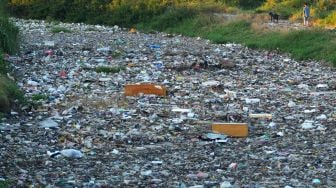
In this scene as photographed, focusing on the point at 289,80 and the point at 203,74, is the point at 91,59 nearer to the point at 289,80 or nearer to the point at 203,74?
the point at 203,74

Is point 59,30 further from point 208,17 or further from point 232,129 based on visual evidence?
point 232,129

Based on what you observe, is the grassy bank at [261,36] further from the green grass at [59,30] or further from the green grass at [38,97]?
the green grass at [38,97]

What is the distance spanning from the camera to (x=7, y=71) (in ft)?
33.8

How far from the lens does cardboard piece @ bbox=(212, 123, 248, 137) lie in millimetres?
6891

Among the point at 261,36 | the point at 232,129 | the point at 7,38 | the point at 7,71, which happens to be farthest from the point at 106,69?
the point at 261,36

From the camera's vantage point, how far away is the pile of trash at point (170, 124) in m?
5.51

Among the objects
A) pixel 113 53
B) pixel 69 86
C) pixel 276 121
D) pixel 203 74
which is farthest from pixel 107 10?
pixel 276 121

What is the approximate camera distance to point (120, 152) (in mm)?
6242

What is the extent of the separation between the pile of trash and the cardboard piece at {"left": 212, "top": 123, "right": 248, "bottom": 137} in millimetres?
11

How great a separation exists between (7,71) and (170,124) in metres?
3.99

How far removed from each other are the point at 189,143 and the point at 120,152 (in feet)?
2.58

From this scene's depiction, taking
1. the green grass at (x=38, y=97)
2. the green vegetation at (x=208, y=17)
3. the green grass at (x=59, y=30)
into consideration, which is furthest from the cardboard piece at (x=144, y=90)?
the green grass at (x=59, y=30)

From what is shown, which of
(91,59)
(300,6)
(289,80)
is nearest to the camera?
(289,80)

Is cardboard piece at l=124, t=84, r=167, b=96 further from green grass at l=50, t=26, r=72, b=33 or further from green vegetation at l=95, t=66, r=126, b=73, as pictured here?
green grass at l=50, t=26, r=72, b=33
